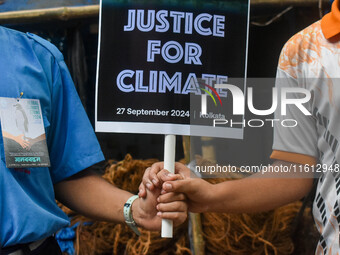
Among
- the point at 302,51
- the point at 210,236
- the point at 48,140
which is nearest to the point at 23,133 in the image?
the point at 48,140

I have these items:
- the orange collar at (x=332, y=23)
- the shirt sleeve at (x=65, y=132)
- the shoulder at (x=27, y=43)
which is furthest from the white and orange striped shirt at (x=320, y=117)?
the shoulder at (x=27, y=43)

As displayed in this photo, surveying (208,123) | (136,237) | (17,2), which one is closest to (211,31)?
(208,123)

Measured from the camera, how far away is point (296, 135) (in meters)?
1.60

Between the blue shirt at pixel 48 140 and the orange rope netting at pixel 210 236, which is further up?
the blue shirt at pixel 48 140

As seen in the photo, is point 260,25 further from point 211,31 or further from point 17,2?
point 17,2

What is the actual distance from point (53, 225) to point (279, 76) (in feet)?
2.84

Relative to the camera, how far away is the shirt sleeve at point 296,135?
62.0 inches

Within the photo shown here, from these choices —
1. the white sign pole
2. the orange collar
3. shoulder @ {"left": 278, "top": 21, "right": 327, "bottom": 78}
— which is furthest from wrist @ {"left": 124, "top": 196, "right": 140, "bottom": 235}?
the orange collar

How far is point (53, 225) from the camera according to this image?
4.64ft

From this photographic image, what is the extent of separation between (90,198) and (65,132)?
0.23 m

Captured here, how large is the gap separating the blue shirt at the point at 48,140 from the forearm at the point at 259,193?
0.43 metres

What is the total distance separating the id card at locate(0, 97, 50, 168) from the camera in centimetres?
136

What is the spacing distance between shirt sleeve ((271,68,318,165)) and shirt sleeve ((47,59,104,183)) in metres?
0.64
